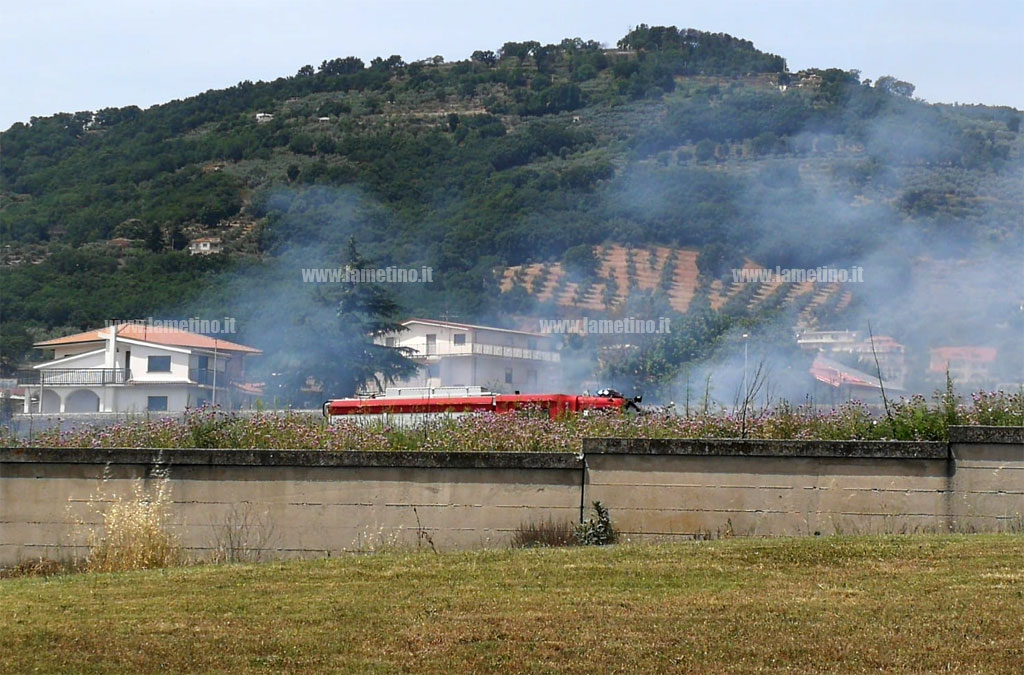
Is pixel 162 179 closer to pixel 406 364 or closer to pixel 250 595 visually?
pixel 406 364

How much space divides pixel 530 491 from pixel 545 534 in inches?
16.5

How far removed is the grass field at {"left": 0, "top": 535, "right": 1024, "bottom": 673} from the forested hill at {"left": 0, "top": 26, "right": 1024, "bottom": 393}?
56767 millimetres

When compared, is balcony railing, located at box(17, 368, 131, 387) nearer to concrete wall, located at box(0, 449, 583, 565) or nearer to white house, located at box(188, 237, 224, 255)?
white house, located at box(188, 237, 224, 255)

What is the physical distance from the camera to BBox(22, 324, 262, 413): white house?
175ft

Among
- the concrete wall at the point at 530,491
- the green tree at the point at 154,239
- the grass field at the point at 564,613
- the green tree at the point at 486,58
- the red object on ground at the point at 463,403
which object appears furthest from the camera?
the green tree at the point at 486,58

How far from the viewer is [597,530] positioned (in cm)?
1176

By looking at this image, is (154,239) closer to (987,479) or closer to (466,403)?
(466,403)

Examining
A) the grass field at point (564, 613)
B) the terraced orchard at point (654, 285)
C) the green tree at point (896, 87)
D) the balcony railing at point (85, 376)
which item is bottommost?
the grass field at point (564, 613)

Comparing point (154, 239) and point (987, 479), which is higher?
point (154, 239)

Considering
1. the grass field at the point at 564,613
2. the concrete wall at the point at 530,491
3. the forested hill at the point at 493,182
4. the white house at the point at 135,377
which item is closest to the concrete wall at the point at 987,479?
the concrete wall at the point at 530,491

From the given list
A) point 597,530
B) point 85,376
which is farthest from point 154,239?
point 597,530

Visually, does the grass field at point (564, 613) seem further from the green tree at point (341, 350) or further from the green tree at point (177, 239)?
the green tree at point (177, 239)

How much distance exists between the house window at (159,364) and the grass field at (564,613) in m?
46.2

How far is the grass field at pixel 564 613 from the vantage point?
7.57 meters
